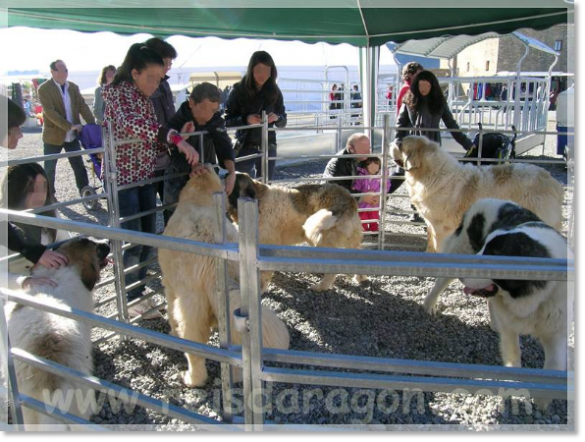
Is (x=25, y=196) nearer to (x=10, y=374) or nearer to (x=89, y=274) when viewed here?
(x=89, y=274)

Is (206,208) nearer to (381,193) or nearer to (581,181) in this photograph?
(581,181)

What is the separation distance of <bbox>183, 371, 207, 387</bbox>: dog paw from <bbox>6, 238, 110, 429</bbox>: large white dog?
2.24 ft

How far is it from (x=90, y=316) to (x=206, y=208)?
1.58 m

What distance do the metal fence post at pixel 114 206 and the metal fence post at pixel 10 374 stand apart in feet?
5.14

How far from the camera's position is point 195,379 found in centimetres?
331

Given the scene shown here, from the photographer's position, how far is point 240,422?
2.03m

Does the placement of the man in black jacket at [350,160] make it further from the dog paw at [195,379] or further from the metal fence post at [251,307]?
the metal fence post at [251,307]

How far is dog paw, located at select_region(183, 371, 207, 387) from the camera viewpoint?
3305 millimetres

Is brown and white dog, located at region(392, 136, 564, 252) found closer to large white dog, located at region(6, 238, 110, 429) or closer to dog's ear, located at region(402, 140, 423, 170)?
dog's ear, located at region(402, 140, 423, 170)

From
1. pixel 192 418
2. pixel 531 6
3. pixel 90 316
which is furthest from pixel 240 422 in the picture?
pixel 531 6

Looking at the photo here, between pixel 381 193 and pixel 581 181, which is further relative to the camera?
pixel 381 193

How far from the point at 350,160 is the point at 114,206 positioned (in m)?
3.68

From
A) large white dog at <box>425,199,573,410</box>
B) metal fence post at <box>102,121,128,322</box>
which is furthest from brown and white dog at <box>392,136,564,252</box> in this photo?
metal fence post at <box>102,121,128,322</box>

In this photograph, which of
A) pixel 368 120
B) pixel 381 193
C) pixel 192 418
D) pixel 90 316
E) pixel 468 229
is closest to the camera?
pixel 192 418
